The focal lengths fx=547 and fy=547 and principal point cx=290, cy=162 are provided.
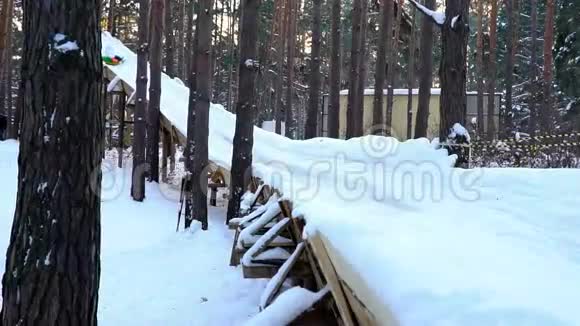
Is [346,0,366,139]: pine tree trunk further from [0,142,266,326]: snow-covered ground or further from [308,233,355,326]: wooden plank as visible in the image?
[308,233,355,326]: wooden plank

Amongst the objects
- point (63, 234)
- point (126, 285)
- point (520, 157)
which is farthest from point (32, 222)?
point (520, 157)

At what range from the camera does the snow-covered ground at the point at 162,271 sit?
588cm

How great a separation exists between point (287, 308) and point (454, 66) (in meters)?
4.46

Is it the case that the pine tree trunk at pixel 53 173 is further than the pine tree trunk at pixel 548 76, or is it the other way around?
the pine tree trunk at pixel 548 76

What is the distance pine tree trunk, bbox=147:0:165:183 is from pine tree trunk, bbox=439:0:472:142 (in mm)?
7641

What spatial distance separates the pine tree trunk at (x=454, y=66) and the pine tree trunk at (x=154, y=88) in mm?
7641

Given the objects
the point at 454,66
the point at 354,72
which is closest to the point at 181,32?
the point at 354,72

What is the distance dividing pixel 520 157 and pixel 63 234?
9349mm

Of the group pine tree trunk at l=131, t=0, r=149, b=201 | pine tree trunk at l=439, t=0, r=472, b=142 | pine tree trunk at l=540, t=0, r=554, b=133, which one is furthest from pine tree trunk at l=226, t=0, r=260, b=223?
pine tree trunk at l=540, t=0, r=554, b=133

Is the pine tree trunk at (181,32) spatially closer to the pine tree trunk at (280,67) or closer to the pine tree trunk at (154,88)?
the pine tree trunk at (280,67)

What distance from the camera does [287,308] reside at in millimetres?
3941

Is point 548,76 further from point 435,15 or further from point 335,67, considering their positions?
point 435,15

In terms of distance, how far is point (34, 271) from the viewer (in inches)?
111

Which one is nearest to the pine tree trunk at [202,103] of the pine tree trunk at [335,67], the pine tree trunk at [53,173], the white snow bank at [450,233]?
the white snow bank at [450,233]
